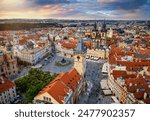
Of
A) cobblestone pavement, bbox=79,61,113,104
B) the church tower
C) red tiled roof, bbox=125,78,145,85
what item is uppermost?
the church tower

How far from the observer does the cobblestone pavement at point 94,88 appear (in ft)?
13.2

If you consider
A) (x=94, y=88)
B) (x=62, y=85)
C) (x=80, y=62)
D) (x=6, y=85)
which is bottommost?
(x=94, y=88)

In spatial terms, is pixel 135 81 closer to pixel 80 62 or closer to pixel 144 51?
pixel 80 62

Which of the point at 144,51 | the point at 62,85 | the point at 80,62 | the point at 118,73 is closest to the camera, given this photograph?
the point at 62,85

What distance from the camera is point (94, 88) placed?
202 inches

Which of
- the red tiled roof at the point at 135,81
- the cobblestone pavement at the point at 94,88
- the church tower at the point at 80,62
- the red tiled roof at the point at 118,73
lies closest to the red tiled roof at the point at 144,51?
the red tiled roof at the point at 118,73

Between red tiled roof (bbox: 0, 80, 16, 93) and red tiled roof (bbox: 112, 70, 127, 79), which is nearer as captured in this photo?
red tiled roof (bbox: 0, 80, 16, 93)

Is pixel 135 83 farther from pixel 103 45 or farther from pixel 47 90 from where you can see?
pixel 103 45

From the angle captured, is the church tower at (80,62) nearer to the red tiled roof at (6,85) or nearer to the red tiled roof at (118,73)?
the red tiled roof at (118,73)

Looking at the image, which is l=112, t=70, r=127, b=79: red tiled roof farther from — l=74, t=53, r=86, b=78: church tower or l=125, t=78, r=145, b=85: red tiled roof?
l=74, t=53, r=86, b=78: church tower

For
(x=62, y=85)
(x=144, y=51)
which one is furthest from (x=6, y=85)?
(x=144, y=51)

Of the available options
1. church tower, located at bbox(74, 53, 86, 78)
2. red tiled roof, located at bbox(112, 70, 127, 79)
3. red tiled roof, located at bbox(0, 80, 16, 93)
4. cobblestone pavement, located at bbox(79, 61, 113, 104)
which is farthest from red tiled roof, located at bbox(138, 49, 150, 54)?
red tiled roof, located at bbox(0, 80, 16, 93)

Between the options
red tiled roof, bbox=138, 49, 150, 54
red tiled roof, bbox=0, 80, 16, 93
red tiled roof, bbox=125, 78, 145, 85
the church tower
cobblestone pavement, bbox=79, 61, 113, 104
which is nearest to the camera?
red tiled roof, bbox=125, 78, 145, 85

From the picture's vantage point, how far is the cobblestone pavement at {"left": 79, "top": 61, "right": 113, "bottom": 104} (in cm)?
404
